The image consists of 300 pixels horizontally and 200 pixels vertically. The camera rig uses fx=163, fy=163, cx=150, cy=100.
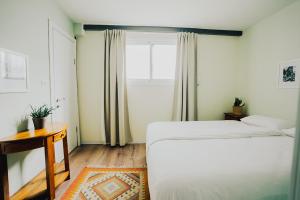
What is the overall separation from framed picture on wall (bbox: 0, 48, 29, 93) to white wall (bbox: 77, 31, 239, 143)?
157 cm

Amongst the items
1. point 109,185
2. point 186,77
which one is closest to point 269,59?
point 186,77

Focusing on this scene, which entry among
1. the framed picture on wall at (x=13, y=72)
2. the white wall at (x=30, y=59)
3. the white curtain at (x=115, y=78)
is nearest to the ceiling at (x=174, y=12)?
the white curtain at (x=115, y=78)

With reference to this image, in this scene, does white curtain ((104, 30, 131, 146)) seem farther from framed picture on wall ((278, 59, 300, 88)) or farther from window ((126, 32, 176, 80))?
framed picture on wall ((278, 59, 300, 88))

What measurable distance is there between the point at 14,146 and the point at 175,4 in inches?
108

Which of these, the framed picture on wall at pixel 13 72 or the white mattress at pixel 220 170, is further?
the framed picture on wall at pixel 13 72

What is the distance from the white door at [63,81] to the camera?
255 cm

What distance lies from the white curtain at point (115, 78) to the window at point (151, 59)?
0.78ft

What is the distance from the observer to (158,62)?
364cm

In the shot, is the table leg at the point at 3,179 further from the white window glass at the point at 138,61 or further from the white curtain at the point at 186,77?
the white curtain at the point at 186,77

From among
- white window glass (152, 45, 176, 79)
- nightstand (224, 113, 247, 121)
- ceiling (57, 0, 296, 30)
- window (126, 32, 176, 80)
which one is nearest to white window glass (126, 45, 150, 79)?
window (126, 32, 176, 80)

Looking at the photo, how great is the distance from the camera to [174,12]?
2.81 metres

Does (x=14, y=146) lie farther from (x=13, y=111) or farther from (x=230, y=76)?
(x=230, y=76)

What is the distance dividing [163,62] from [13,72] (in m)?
2.64

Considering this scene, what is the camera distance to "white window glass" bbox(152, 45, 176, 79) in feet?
11.9
